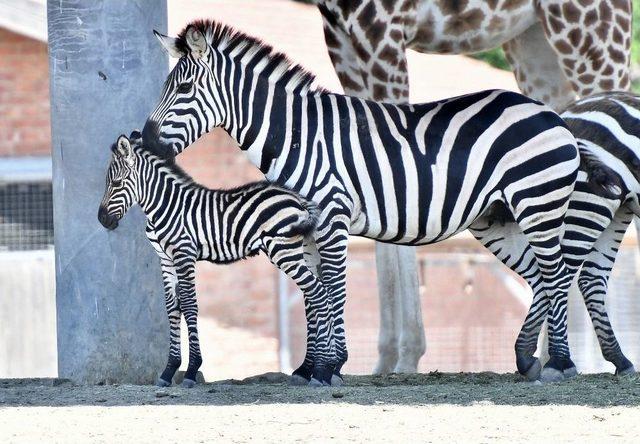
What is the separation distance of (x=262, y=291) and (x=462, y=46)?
6.25 m

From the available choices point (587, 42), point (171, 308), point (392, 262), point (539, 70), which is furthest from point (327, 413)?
point (539, 70)

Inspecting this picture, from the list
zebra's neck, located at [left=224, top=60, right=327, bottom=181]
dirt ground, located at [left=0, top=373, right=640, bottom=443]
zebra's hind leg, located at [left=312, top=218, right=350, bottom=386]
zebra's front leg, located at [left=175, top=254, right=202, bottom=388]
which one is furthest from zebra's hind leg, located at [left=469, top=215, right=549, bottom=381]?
zebra's front leg, located at [left=175, top=254, right=202, bottom=388]

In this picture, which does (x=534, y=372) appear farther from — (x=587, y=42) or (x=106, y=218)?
(x=587, y=42)

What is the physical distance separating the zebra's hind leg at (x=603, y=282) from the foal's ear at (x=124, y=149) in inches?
118

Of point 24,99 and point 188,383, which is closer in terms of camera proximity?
point 188,383

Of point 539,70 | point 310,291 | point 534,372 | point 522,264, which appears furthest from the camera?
point 539,70

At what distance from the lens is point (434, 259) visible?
667 inches

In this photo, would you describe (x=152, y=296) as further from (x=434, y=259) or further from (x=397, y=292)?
(x=434, y=259)

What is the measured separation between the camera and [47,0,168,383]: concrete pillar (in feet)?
27.5

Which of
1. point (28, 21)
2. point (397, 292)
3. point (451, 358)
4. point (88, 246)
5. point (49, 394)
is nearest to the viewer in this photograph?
point (49, 394)

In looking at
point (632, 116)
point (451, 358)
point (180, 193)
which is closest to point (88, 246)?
point (180, 193)

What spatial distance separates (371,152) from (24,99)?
9.43 m

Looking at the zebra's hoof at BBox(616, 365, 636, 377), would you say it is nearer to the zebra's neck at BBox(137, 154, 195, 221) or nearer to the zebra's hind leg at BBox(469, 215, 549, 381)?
the zebra's hind leg at BBox(469, 215, 549, 381)

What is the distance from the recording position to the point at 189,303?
7.93 m
